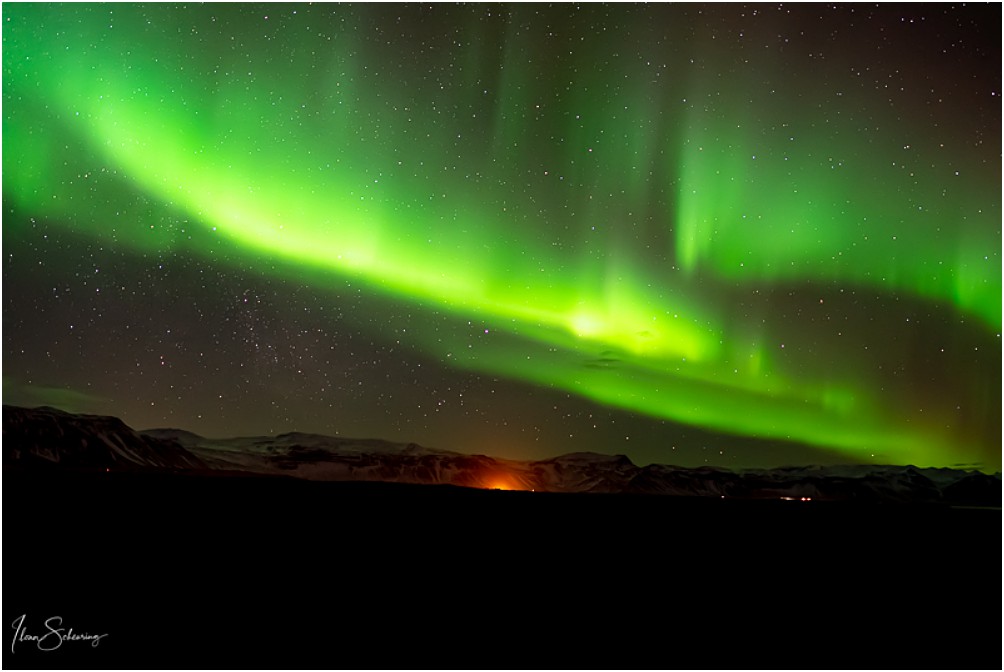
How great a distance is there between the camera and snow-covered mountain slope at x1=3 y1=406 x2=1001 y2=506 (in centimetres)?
2191

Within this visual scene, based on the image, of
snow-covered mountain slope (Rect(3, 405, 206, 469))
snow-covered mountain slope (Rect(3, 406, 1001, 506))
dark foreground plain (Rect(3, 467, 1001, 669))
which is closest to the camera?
dark foreground plain (Rect(3, 467, 1001, 669))

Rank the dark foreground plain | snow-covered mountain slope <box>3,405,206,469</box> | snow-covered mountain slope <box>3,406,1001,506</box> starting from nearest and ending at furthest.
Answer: the dark foreground plain, snow-covered mountain slope <box>3,405,206,469</box>, snow-covered mountain slope <box>3,406,1001,506</box>

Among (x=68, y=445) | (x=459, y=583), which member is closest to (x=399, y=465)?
(x=68, y=445)

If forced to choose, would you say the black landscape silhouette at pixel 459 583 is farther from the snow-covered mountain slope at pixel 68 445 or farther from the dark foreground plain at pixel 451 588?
the snow-covered mountain slope at pixel 68 445

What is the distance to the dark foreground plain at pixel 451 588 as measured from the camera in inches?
222

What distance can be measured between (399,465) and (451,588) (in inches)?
1327

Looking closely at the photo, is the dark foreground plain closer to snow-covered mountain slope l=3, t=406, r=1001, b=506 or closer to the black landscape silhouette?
the black landscape silhouette

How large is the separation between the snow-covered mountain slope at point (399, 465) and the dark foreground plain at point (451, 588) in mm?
7381

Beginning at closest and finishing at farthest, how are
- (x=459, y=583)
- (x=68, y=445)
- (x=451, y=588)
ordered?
(x=451, y=588), (x=459, y=583), (x=68, y=445)

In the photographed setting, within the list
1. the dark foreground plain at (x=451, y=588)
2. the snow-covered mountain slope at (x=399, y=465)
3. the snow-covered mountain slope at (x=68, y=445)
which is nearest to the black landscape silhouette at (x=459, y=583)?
the dark foreground plain at (x=451, y=588)

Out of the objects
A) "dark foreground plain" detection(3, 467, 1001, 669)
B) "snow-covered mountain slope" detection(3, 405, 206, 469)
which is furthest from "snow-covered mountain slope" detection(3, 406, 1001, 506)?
"dark foreground plain" detection(3, 467, 1001, 669)

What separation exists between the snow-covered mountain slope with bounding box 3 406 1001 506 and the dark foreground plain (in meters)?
7.38

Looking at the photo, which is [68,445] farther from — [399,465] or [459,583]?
[459,583]

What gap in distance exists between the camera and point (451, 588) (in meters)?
7.44
